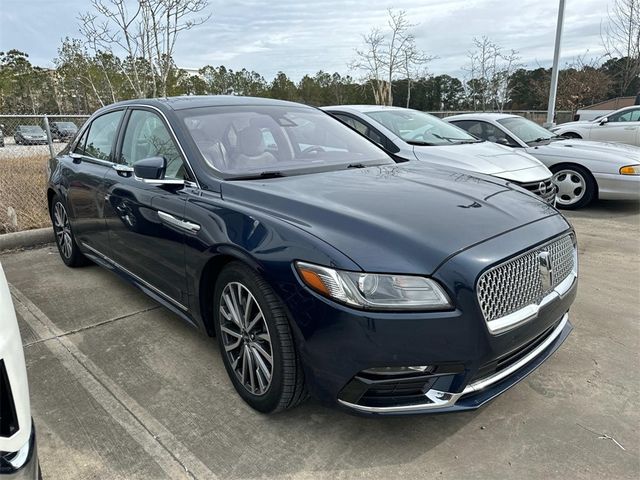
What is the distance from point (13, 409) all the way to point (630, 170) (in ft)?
25.0

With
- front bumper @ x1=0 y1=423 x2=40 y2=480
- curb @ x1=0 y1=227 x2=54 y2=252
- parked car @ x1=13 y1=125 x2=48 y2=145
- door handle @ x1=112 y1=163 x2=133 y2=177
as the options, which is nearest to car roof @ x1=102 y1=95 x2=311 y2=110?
door handle @ x1=112 y1=163 x2=133 y2=177

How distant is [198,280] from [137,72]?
372 inches

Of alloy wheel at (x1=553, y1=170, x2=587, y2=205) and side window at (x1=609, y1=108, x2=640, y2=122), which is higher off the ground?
side window at (x1=609, y1=108, x2=640, y2=122)

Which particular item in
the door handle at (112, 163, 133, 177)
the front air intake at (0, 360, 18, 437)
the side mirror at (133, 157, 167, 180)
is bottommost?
the front air intake at (0, 360, 18, 437)

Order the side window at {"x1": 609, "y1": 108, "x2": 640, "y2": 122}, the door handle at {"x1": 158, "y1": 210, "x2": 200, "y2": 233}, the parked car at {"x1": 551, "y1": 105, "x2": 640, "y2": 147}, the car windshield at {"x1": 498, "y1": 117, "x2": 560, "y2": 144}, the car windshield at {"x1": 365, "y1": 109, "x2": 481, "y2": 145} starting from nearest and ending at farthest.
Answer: the door handle at {"x1": 158, "y1": 210, "x2": 200, "y2": 233} → the car windshield at {"x1": 365, "y1": 109, "x2": 481, "y2": 145} → the car windshield at {"x1": 498, "y1": 117, "x2": 560, "y2": 144} → the parked car at {"x1": 551, "y1": 105, "x2": 640, "y2": 147} → the side window at {"x1": 609, "y1": 108, "x2": 640, "y2": 122}

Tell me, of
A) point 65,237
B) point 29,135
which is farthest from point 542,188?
point 29,135

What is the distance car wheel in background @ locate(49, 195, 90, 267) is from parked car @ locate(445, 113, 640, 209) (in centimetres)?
600

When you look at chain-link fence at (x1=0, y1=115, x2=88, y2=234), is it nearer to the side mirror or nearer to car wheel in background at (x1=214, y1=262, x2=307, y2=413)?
the side mirror

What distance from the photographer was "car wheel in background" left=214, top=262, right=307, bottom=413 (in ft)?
6.99

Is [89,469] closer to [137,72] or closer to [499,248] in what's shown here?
[499,248]

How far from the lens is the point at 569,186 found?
23.4 ft

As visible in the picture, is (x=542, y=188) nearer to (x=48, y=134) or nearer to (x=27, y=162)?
(x=48, y=134)

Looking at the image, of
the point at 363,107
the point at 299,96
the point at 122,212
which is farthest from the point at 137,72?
the point at 299,96

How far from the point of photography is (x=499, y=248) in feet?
6.69
